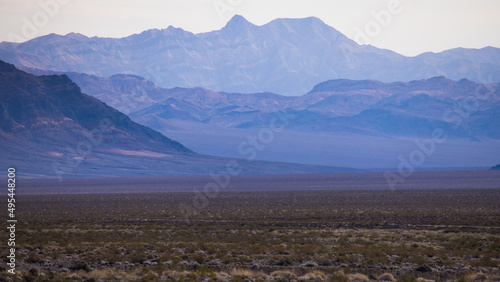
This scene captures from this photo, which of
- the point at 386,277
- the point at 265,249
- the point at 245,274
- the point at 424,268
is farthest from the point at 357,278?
the point at 265,249

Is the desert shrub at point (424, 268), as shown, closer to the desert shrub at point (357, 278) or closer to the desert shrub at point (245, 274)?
the desert shrub at point (357, 278)

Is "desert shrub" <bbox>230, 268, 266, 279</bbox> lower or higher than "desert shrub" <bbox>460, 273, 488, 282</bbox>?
lower

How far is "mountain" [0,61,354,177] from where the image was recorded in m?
150

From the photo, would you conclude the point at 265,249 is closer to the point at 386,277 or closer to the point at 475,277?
the point at 386,277

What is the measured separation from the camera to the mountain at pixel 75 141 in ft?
493

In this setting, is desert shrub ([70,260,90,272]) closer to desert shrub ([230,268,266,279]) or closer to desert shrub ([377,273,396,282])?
desert shrub ([230,268,266,279])

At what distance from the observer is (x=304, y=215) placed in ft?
127

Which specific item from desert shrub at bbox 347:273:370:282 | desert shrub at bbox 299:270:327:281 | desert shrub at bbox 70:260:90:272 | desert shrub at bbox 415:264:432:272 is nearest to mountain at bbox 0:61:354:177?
desert shrub at bbox 70:260:90:272

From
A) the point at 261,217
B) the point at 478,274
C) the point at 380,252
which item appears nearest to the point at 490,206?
the point at 261,217

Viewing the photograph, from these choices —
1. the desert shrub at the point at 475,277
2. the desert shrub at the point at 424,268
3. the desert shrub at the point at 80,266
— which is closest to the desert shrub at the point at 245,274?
the desert shrub at the point at 80,266

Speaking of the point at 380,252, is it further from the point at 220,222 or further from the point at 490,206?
the point at 490,206

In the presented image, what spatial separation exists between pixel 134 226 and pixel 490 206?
91.0 ft

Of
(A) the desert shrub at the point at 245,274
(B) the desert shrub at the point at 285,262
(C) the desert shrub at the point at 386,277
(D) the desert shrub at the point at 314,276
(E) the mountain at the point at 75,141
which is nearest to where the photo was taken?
(D) the desert shrub at the point at 314,276

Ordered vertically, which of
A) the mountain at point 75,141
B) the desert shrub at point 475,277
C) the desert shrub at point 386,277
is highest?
the mountain at point 75,141
